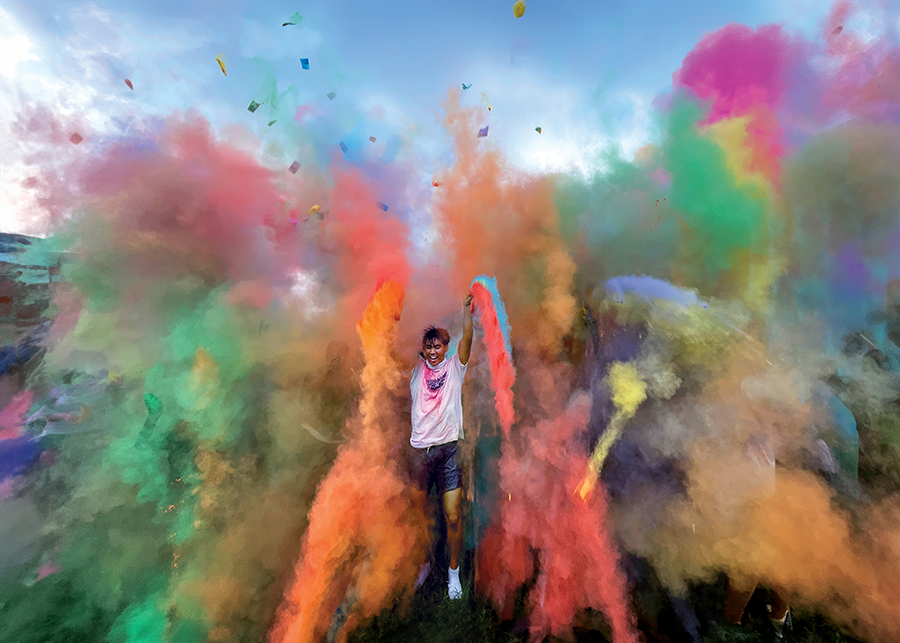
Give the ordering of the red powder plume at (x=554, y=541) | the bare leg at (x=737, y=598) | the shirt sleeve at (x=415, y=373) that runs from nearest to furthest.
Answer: the bare leg at (x=737, y=598) → the red powder plume at (x=554, y=541) → the shirt sleeve at (x=415, y=373)

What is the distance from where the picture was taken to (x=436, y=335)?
4.02 metres

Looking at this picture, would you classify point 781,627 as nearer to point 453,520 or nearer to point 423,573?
point 453,520

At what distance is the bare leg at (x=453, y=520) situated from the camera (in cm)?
393

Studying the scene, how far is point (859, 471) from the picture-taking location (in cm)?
341

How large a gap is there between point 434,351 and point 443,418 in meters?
0.64

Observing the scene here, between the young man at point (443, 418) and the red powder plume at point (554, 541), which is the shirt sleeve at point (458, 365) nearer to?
the young man at point (443, 418)

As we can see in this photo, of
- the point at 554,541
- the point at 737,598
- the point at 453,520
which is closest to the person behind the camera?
the point at 737,598

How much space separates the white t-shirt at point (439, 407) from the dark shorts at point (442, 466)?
0.29 feet

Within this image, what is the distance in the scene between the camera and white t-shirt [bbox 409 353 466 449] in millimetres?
3953

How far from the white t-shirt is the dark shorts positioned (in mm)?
90

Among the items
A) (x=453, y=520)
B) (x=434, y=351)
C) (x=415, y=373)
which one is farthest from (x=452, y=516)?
(x=434, y=351)

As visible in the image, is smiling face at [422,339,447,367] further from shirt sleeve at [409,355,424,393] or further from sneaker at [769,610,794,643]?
sneaker at [769,610,794,643]

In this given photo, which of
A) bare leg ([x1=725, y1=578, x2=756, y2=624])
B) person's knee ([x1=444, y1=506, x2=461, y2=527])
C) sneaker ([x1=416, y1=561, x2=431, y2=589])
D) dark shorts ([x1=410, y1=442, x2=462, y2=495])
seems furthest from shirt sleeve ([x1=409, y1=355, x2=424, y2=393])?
bare leg ([x1=725, y1=578, x2=756, y2=624])

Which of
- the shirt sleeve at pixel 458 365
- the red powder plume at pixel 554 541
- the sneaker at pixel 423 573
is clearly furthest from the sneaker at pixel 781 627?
the shirt sleeve at pixel 458 365
